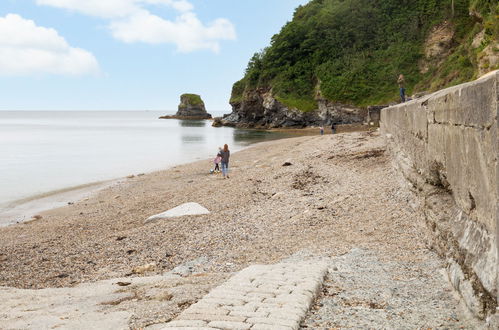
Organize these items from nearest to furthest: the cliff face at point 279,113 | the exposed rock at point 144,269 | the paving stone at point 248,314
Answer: the paving stone at point 248,314
the exposed rock at point 144,269
the cliff face at point 279,113

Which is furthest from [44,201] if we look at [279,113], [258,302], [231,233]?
[279,113]

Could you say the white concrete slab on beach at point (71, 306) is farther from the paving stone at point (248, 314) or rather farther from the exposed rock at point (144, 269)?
the paving stone at point (248, 314)

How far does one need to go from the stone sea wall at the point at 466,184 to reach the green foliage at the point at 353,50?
4333 cm

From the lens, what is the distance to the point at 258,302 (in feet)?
13.4

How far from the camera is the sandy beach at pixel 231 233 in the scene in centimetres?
667

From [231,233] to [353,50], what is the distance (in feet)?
183

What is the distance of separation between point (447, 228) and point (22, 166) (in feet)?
100

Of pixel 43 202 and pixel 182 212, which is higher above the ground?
pixel 182 212

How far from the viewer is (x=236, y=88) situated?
79.0 metres

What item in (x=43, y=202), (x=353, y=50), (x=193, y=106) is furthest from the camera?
(x=193, y=106)

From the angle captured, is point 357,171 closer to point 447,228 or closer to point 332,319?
point 447,228

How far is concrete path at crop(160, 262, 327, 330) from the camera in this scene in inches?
141

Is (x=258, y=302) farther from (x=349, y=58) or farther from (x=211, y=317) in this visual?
(x=349, y=58)

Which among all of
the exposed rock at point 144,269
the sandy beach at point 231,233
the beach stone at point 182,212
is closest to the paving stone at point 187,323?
the sandy beach at point 231,233
